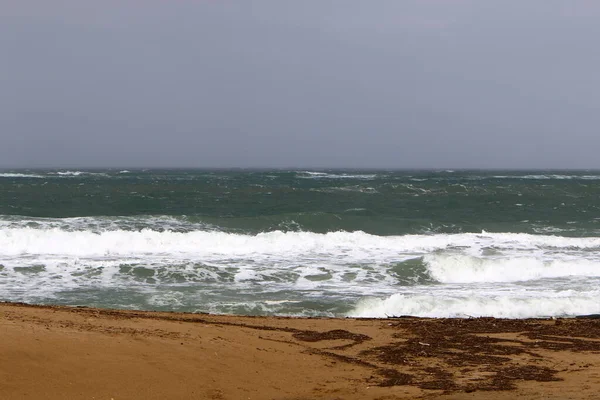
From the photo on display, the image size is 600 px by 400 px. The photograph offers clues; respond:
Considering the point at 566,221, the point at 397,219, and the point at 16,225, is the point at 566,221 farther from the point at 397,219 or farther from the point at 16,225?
the point at 16,225

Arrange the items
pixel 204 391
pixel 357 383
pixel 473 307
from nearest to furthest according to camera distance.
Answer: pixel 204 391 → pixel 357 383 → pixel 473 307

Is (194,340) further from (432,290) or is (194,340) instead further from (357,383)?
(432,290)

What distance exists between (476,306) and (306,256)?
6.95 m

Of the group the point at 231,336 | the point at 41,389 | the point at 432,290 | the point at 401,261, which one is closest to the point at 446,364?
the point at 231,336

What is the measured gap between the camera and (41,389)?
5.07m

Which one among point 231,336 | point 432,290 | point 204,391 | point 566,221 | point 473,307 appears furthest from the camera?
point 566,221

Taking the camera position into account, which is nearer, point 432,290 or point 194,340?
point 194,340

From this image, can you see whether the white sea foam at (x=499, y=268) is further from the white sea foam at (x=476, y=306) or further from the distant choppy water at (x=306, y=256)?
the white sea foam at (x=476, y=306)

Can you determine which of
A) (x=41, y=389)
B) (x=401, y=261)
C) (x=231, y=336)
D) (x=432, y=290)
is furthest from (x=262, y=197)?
(x=41, y=389)

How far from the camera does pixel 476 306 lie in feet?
38.2

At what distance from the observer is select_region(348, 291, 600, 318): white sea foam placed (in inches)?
449

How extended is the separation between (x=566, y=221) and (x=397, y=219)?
27.4ft

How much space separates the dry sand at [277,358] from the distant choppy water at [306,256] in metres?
2.70

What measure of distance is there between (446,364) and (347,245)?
1328cm
